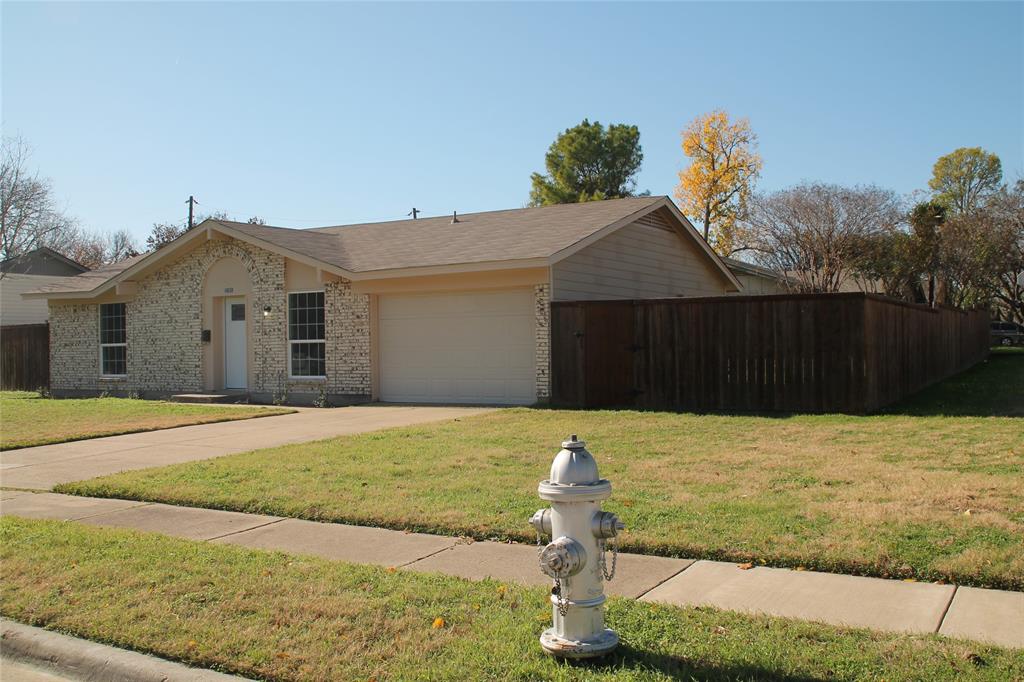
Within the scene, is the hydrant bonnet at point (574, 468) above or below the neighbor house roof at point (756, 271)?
below

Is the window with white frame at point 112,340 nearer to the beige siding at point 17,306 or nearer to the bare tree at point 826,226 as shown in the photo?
the beige siding at point 17,306

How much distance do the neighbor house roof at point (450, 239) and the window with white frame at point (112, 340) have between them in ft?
2.79

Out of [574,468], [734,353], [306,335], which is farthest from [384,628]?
[306,335]

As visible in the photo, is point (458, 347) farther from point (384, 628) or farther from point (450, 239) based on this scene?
point (384, 628)

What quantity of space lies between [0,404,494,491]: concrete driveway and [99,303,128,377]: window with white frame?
9.50 meters

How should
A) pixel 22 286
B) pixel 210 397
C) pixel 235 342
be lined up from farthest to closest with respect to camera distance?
Answer: pixel 22 286 → pixel 235 342 → pixel 210 397

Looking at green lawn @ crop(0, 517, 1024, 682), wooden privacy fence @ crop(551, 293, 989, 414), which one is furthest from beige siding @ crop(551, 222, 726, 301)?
green lawn @ crop(0, 517, 1024, 682)

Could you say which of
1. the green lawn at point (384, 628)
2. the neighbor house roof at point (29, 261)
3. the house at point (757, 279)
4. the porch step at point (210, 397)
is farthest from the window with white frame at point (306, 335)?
the neighbor house roof at point (29, 261)

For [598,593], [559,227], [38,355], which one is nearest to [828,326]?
[559,227]

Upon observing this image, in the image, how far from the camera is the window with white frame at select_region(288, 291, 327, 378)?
69.6ft

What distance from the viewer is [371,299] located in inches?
802

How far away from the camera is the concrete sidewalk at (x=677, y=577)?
4.99 metres

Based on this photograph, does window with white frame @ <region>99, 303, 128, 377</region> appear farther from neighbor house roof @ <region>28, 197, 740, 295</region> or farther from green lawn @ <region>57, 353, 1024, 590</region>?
green lawn @ <region>57, 353, 1024, 590</region>

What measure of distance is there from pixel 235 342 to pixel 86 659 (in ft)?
61.7
